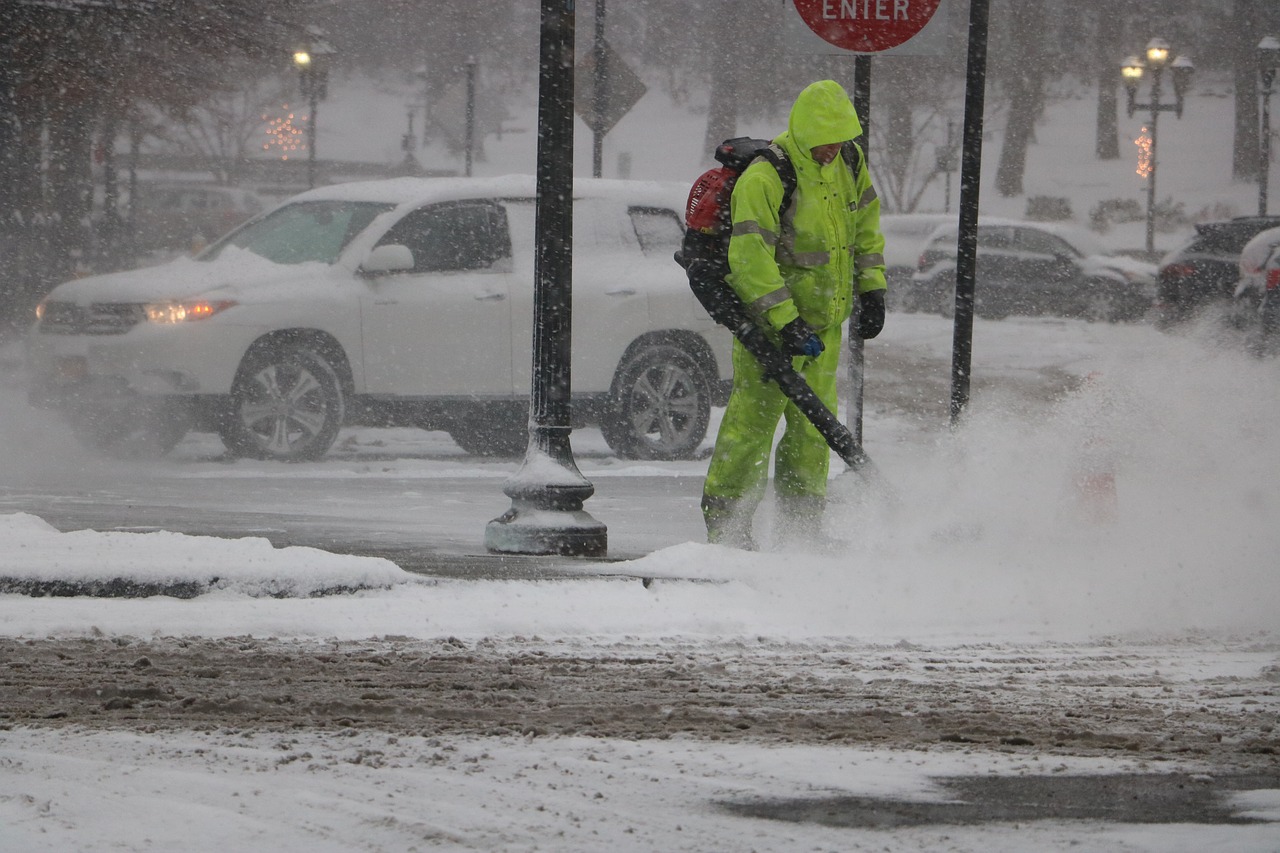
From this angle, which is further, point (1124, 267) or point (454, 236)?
point (1124, 267)

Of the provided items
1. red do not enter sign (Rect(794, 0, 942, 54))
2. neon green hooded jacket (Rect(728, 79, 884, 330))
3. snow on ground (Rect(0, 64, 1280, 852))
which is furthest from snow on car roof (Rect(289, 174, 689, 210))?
neon green hooded jacket (Rect(728, 79, 884, 330))

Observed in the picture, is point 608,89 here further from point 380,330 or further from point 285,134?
point 285,134

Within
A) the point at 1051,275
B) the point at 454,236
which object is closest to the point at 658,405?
the point at 454,236

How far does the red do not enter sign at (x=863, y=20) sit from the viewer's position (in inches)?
299

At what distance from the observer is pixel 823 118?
20.5 ft

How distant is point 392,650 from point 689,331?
6.12m

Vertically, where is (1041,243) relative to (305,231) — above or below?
above

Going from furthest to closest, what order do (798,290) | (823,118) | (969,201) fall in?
(969,201) < (798,290) < (823,118)

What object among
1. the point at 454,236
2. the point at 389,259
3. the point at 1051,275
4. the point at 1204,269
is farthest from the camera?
the point at 1051,275

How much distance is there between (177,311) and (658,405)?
3.10 meters

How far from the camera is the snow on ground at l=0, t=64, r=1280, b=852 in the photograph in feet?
10.9

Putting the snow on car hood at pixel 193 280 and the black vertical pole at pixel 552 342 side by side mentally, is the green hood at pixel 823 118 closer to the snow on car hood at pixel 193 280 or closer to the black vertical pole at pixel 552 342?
the black vertical pole at pixel 552 342

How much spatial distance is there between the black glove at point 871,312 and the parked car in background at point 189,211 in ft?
79.9

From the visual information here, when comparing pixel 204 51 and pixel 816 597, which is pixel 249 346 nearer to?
pixel 816 597
